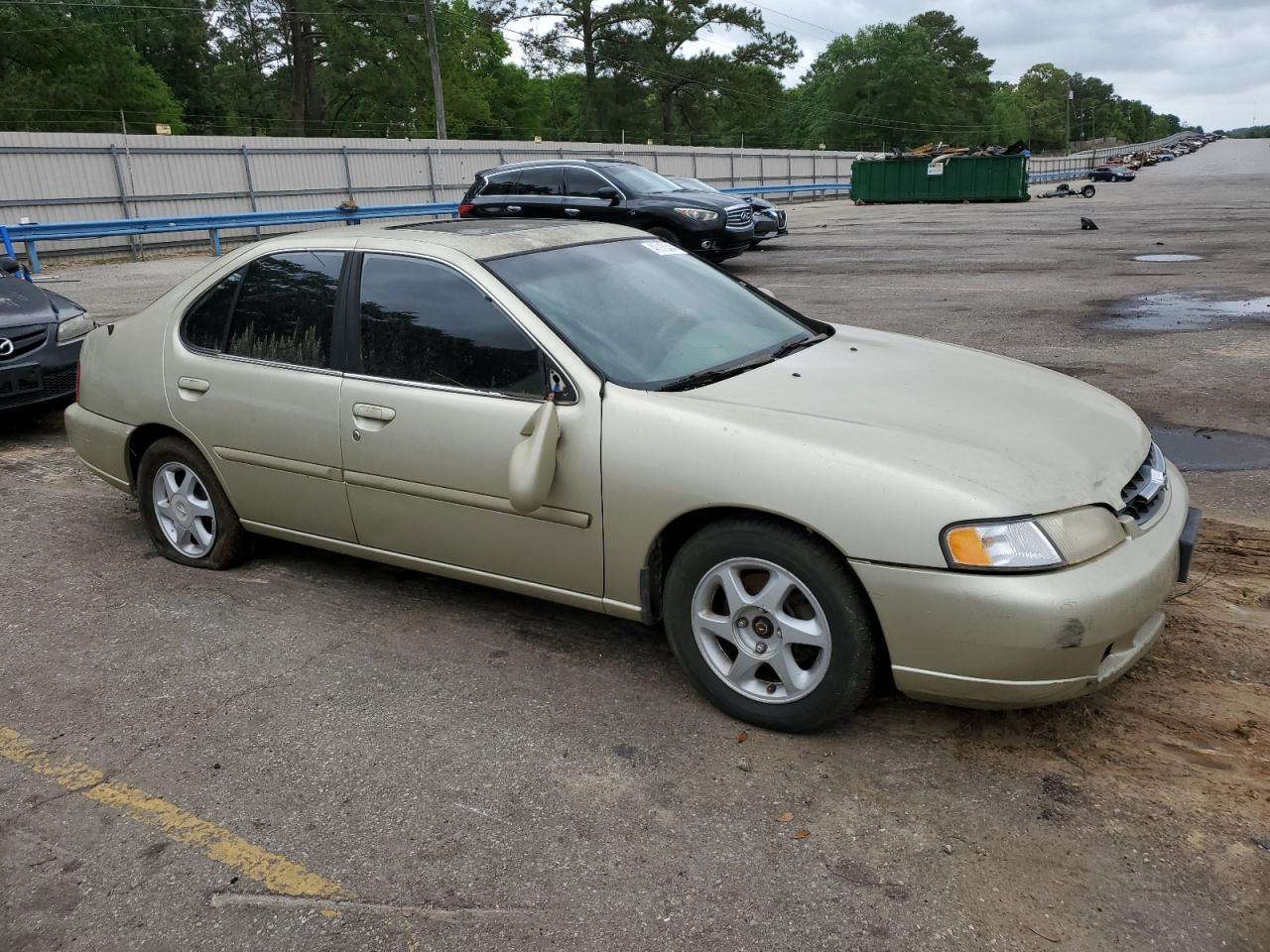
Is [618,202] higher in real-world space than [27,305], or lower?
higher

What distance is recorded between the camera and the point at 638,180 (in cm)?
1572

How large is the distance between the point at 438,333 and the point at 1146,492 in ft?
8.14

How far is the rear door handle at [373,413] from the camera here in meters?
3.89

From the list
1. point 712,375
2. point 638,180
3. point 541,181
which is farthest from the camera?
point 541,181

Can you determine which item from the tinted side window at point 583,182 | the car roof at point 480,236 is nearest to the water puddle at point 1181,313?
the car roof at point 480,236

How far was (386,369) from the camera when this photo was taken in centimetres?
398

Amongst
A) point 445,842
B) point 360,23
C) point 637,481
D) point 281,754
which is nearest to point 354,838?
point 445,842

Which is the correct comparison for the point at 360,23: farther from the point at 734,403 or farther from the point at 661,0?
the point at 734,403

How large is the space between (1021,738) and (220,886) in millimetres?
2318

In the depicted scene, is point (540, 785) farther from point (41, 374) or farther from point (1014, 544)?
point (41, 374)

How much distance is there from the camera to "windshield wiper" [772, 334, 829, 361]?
13.1 feet

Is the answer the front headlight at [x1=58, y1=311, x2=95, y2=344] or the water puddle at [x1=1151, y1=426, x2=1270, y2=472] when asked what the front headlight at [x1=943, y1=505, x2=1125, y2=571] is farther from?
the front headlight at [x1=58, y1=311, x2=95, y2=344]

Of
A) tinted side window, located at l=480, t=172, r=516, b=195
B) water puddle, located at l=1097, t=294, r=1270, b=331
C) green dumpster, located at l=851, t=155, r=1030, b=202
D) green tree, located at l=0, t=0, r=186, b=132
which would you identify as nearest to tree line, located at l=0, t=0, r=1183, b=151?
green tree, located at l=0, t=0, r=186, b=132

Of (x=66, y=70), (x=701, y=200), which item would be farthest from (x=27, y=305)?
(x=66, y=70)
